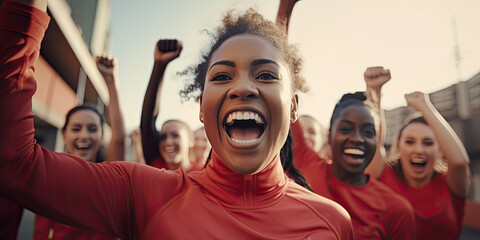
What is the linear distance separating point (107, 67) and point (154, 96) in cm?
46

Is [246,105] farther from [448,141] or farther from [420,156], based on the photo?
[420,156]

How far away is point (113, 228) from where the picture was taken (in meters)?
1.15

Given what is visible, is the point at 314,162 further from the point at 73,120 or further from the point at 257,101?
the point at 73,120

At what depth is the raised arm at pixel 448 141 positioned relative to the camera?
2.71m

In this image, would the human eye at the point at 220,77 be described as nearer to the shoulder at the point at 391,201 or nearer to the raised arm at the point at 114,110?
the raised arm at the point at 114,110

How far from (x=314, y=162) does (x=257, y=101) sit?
5.18 feet

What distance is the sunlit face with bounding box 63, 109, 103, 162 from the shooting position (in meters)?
2.83

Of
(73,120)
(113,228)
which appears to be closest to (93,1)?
(73,120)

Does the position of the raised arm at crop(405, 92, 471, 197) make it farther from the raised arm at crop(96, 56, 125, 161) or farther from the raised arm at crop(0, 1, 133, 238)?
the raised arm at crop(0, 1, 133, 238)

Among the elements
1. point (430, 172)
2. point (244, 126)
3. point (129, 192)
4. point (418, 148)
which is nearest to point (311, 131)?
point (418, 148)

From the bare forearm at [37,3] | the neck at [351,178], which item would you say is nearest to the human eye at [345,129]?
the neck at [351,178]

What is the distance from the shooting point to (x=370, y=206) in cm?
227

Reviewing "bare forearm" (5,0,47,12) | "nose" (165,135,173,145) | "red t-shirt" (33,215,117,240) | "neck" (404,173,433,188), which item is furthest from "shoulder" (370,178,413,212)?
"bare forearm" (5,0,47,12)

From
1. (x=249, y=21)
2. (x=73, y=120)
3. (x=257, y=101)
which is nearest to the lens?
(x=257, y=101)
